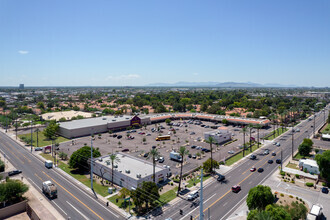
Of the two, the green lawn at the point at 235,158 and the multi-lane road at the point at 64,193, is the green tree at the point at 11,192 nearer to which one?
the multi-lane road at the point at 64,193

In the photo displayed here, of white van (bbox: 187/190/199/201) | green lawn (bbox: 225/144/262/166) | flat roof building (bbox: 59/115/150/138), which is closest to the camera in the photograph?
white van (bbox: 187/190/199/201)

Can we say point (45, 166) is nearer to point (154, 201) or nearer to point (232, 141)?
point (154, 201)

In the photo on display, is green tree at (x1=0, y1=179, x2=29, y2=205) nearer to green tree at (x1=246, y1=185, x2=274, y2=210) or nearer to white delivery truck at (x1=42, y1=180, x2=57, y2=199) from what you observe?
white delivery truck at (x1=42, y1=180, x2=57, y2=199)

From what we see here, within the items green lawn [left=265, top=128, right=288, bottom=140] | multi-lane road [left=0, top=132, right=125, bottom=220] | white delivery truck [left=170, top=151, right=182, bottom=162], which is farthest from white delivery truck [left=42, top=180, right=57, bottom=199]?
green lawn [left=265, top=128, right=288, bottom=140]

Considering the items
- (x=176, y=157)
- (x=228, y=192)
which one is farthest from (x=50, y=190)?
(x=228, y=192)

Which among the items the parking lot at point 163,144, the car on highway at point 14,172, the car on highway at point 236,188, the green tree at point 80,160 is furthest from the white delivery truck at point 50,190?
the car on highway at point 236,188
